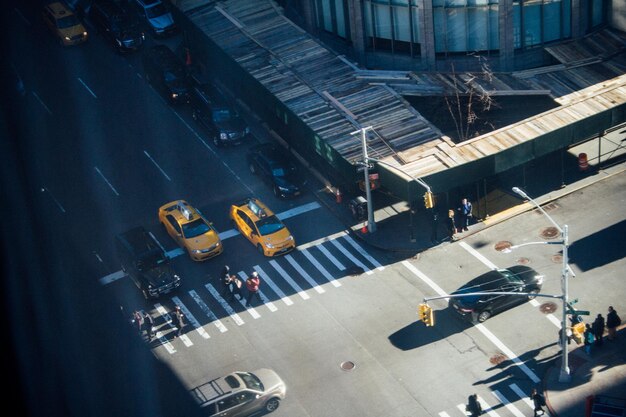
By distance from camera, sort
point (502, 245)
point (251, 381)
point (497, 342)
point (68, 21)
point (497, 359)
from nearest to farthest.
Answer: point (251, 381) < point (497, 359) < point (497, 342) < point (502, 245) < point (68, 21)

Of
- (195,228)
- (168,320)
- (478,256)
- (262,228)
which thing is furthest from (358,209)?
(168,320)

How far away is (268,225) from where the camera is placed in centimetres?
5928

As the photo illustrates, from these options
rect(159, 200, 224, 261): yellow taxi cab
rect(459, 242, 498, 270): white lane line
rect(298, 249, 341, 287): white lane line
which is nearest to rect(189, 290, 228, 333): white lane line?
rect(159, 200, 224, 261): yellow taxi cab

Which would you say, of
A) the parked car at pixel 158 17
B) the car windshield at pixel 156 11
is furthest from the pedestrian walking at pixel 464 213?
the car windshield at pixel 156 11

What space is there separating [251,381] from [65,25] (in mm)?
36922

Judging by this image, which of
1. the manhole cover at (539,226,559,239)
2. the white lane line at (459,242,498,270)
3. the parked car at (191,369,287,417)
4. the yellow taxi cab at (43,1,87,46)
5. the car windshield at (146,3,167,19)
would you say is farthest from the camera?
the car windshield at (146,3,167,19)

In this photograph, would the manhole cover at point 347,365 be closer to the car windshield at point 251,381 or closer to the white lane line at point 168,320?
the car windshield at point 251,381

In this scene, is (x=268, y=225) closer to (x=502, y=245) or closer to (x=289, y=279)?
(x=289, y=279)

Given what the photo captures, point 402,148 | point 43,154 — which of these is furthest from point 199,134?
point 402,148

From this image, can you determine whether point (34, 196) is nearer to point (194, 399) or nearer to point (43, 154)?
point (43, 154)

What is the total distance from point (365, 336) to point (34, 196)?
2354cm

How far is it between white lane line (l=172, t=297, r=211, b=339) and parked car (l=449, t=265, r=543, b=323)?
12129 mm

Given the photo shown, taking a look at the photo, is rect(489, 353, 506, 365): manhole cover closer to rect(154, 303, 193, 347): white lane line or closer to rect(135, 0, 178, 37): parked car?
rect(154, 303, 193, 347): white lane line

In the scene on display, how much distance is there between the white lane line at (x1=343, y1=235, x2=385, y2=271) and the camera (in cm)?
5756
